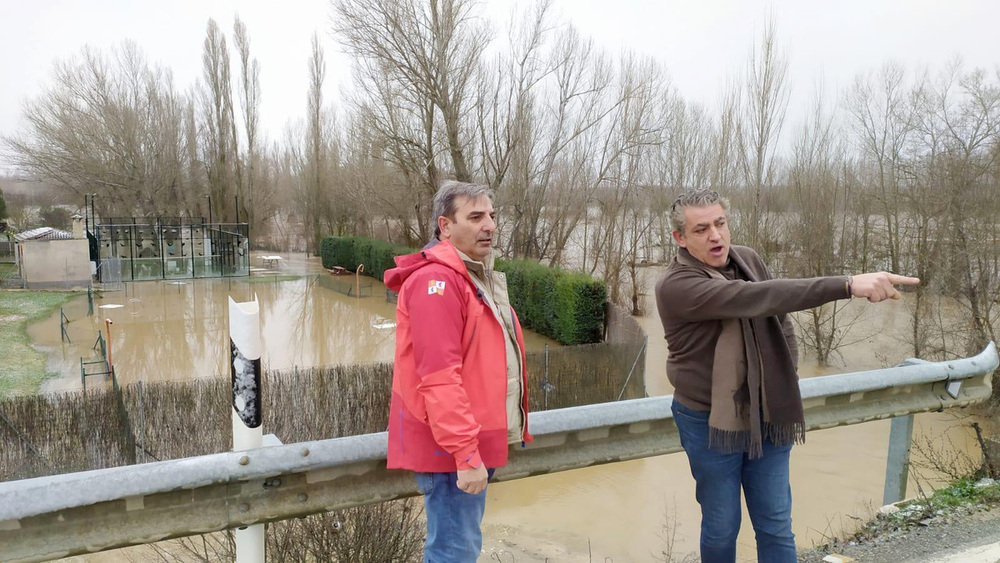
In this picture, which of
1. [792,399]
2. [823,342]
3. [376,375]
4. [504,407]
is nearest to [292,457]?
[504,407]

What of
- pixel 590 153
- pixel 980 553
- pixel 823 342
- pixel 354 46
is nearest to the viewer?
pixel 980 553

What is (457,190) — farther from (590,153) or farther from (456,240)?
(590,153)

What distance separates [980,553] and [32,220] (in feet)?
223

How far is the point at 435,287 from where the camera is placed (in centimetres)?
192

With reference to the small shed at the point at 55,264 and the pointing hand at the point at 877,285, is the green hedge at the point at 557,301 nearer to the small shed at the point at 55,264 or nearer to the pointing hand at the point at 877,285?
the pointing hand at the point at 877,285

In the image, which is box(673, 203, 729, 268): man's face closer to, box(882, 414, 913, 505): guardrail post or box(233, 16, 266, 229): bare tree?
box(882, 414, 913, 505): guardrail post

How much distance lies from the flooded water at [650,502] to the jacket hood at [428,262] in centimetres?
353

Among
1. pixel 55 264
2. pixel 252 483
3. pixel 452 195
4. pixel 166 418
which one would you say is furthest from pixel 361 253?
pixel 252 483

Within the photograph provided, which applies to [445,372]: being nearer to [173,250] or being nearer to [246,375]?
[246,375]

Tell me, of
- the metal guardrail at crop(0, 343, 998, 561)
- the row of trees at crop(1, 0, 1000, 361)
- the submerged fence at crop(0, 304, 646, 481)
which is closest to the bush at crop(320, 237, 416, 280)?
the row of trees at crop(1, 0, 1000, 361)

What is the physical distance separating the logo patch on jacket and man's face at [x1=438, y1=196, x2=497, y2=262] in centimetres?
27

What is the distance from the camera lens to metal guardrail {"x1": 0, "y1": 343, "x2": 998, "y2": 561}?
1.66 m

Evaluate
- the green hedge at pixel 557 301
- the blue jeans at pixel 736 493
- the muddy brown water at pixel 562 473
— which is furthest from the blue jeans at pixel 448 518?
the green hedge at pixel 557 301

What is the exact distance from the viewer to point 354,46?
22.3 metres
